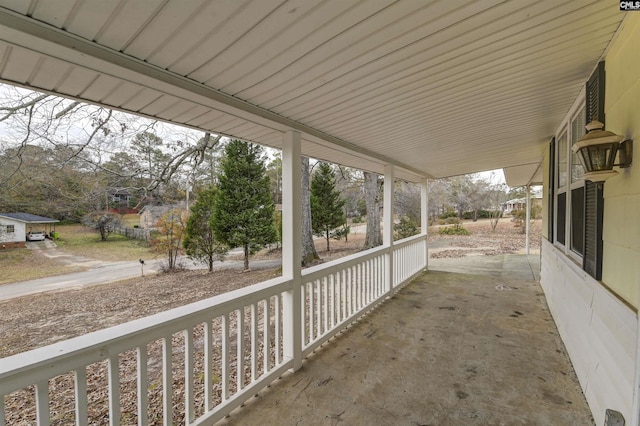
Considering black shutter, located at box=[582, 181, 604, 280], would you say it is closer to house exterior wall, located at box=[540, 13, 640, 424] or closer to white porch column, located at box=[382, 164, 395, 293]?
house exterior wall, located at box=[540, 13, 640, 424]

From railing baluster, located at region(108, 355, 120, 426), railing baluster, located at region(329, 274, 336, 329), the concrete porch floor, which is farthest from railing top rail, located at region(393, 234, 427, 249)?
railing baluster, located at region(108, 355, 120, 426)

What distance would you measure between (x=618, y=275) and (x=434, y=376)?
157 cm

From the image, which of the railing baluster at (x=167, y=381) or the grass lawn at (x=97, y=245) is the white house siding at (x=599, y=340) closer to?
the railing baluster at (x=167, y=381)

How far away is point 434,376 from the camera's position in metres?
2.47

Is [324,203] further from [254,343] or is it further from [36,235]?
[254,343]

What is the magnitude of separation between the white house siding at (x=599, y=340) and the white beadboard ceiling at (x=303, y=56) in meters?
1.56

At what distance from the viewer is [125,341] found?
146 centimetres

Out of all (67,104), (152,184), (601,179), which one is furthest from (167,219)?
(601,179)

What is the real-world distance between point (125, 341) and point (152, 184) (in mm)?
6334

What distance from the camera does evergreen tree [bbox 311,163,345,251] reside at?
1189 centimetres

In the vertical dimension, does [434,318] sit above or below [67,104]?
below

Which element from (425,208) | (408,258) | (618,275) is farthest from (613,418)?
(425,208)

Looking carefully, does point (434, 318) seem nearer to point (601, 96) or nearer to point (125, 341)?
point (601, 96)

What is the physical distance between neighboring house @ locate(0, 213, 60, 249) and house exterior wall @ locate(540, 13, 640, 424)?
7962mm
